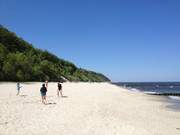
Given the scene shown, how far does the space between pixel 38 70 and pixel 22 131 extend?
6822cm

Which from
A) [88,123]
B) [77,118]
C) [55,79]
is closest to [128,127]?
[88,123]

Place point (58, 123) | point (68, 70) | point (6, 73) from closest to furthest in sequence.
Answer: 1. point (58, 123)
2. point (6, 73)
3. point (68, 70)

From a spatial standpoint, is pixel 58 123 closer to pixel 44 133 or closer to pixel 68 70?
pixel 44 133

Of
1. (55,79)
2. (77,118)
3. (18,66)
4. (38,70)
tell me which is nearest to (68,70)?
(55,79)

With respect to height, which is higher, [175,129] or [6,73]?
[6,73]

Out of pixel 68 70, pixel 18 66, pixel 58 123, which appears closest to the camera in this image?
pixel 58 123

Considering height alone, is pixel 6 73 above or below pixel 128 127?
above

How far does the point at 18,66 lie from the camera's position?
68.3m

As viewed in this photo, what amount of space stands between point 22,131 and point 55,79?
264 feet

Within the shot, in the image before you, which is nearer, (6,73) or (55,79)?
(6,73)

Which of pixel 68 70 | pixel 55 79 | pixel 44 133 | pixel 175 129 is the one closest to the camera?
pixel 44 133

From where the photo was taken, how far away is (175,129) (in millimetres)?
15969

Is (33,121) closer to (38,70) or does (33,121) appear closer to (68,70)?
(38,70)

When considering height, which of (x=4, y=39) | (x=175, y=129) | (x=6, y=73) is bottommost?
(x=175, y=129)
